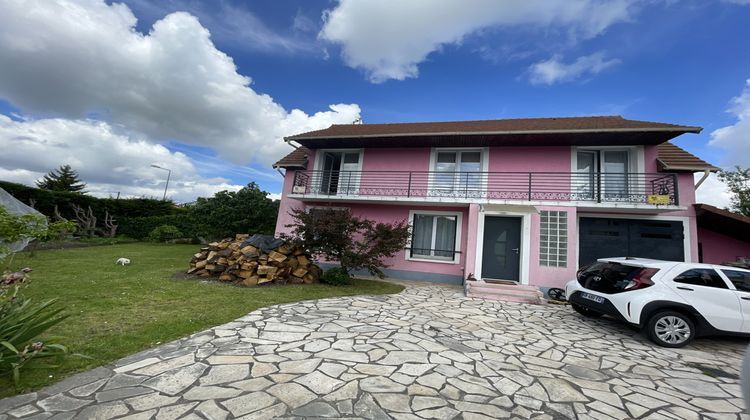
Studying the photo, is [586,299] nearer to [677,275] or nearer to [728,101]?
[677,275]

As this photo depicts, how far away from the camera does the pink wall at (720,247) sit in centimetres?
984

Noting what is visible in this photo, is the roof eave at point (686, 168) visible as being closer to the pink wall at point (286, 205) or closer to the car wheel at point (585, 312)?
the car wheel at point (585, 312)

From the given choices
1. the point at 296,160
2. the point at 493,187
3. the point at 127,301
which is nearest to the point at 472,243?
the point at 493,187

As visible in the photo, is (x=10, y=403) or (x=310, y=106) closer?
(x=10, y=403)

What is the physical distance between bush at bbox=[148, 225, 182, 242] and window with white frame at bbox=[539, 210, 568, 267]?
64.1ft

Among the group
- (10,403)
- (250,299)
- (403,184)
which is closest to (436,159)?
(403,184)

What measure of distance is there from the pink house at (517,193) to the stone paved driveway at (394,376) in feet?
14.8

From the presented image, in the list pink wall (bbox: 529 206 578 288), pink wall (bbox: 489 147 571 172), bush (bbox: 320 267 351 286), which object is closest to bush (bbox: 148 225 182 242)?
bush (bbox: 320 267 351 286)

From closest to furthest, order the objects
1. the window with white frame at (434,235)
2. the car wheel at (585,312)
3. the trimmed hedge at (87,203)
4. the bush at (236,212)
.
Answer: the car wheel at (585,312)
the window with white frame at (434,235)
the bush at (236,212)
the trimmed hedge at (87,203)

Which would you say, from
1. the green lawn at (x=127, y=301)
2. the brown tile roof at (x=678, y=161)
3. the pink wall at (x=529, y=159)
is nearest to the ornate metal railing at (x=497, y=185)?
the pink wall at (x=529, y=159)

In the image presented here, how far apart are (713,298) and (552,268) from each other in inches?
174

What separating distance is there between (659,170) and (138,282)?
1563 cm

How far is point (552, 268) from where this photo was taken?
9.53 meters

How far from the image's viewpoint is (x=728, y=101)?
948cm
